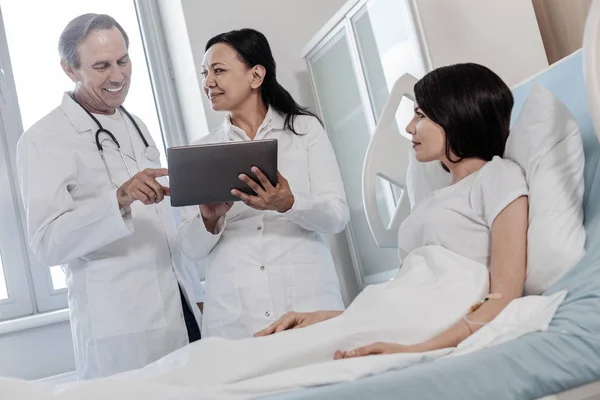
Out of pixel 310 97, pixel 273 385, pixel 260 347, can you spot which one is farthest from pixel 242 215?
pixel 310 97

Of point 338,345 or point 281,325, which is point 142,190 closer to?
point 281,325

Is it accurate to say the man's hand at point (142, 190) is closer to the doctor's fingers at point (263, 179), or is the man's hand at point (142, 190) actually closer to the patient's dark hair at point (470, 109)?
the doctor's fingers at point (263, 179)

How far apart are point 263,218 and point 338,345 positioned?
73 centimetres

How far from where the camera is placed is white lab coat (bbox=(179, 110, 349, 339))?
1848 millimetres

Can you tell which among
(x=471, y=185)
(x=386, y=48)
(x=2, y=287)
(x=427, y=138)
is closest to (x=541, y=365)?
(x=471, y=185)

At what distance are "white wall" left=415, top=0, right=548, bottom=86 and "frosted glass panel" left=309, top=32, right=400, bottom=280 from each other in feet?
1.74

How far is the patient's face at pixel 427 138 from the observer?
65.9 inches

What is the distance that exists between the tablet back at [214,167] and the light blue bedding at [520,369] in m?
0.74

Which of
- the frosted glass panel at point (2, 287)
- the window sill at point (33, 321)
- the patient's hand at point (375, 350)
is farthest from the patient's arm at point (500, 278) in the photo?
the frosted glass panel at point (2, 287)

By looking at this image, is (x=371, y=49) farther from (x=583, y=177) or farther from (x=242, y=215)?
(x=583, y=177)

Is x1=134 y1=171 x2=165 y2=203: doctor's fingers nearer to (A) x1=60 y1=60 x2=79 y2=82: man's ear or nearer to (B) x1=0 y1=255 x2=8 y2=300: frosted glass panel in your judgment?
(A) x1=60 y1=60 x2=79 y2=82: man's ear

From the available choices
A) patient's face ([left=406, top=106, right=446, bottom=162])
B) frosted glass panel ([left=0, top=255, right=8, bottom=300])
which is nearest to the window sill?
frosted glass panel ([left=0, top=255, right=8, bottom=300])

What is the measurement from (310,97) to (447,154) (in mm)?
1567

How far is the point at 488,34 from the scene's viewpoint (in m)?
2.38
